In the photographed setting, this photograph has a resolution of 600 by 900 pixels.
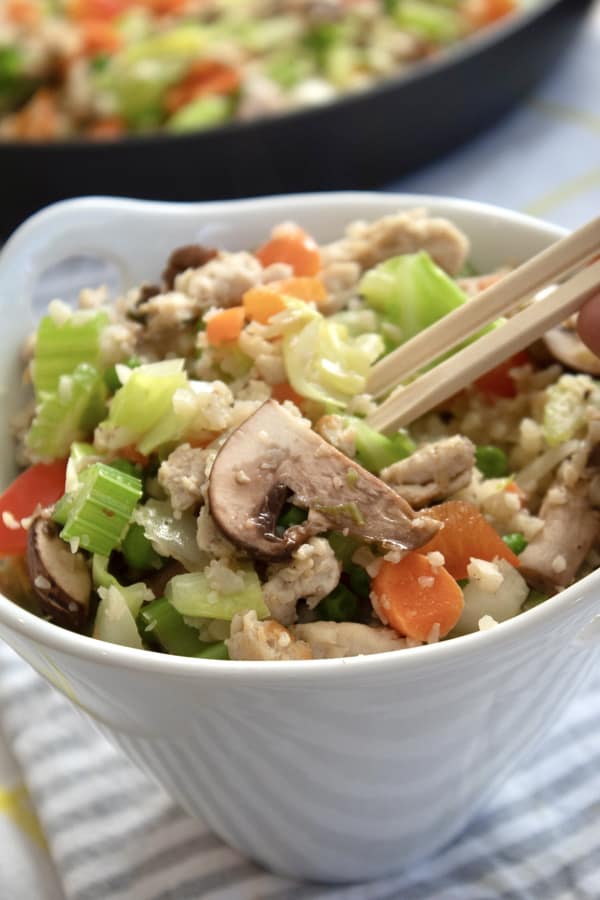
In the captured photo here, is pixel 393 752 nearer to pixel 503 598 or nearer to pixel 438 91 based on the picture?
pixel 503 598

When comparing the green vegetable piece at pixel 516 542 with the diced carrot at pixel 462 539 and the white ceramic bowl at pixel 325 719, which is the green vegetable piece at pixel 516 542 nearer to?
the diced carrot at pixel 462 539

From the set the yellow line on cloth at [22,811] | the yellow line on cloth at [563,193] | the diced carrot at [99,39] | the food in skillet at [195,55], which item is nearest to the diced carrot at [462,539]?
the yellow line on cloth at [22,811]

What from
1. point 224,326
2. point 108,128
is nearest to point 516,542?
point 224,326

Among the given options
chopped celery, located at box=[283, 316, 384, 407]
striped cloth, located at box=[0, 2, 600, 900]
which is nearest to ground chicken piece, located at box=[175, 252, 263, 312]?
chopped celery, located at box=[283, 316, 384, 407]

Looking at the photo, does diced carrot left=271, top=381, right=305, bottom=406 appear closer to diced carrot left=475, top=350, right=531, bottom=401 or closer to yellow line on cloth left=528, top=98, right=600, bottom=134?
diced carrot left=475, top=350, right=531, bottom=401

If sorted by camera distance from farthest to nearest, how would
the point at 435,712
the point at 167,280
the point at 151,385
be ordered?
1. the point at 167,280
2. the point at 151,385
3. the point at 435,712

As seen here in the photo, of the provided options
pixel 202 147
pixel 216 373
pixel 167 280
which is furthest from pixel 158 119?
pixel 216 373
